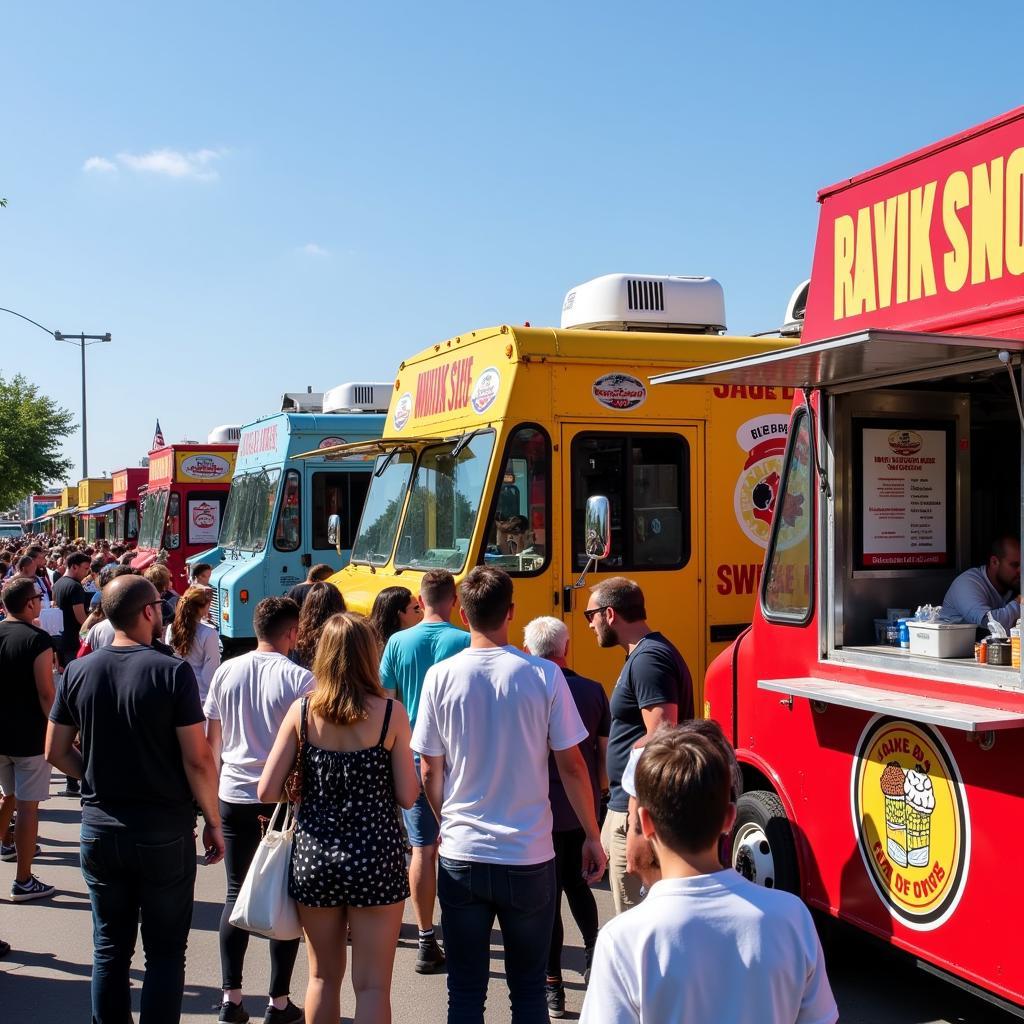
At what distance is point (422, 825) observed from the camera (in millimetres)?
5195

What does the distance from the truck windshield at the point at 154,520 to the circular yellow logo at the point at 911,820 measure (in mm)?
16874

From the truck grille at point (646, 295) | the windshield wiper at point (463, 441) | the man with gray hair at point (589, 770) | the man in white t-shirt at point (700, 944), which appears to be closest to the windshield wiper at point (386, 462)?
the windshield wiper at point (463, 441)

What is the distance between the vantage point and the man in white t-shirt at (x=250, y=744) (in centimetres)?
462

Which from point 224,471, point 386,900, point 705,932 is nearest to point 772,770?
point 386,900

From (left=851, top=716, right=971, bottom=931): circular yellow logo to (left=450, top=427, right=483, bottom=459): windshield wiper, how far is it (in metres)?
3.67

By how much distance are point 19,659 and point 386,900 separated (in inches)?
140

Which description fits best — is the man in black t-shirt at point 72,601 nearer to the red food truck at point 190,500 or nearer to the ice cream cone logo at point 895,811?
the ice cream cone logo at point 895,811

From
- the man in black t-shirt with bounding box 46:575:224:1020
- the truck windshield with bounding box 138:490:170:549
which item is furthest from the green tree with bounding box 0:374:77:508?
the man in black t-shirt with bounding box 46:575:224:1020

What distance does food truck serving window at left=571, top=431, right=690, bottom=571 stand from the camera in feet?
23.9

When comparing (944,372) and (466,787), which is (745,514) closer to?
(944,372)

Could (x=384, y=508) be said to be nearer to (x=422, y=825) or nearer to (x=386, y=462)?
(x=386, y=462)

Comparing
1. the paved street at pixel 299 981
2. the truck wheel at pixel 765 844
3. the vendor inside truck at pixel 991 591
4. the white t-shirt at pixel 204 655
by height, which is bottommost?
the paved street at pixel 299 981

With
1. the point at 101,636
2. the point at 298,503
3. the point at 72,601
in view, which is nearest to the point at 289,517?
the point at 298,503

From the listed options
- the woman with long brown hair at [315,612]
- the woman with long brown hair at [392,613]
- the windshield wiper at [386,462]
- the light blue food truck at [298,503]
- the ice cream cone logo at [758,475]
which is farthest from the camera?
the light blue food truck at [298,503]
